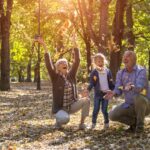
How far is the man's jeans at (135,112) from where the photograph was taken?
956 cm

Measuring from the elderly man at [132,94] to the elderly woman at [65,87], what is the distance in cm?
116

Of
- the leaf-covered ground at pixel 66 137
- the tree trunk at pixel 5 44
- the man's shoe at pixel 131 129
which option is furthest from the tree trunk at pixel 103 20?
the man's shoe at pixel 131 129

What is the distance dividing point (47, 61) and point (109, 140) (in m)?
2.62

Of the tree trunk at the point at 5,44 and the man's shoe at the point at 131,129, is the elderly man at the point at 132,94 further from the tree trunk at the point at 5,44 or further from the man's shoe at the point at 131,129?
the tree trunk at the point at 5,44

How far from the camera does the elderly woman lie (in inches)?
427

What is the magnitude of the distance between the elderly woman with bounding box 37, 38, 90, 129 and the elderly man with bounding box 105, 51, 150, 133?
1159mm

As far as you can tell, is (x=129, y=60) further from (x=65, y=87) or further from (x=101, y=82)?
(x=65, y=87)

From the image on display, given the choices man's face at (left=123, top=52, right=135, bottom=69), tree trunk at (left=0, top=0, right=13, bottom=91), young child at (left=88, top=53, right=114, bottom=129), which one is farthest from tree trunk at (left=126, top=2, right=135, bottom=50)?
man's face at (left=123, top=52, right=135, bottom=69)

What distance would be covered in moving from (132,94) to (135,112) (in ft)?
1.27

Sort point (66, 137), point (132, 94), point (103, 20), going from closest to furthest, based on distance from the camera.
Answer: point (132, 94), point (66, 137), point (103, 20)

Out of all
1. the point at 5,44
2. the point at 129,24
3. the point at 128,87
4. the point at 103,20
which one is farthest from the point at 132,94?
the point at 129,24

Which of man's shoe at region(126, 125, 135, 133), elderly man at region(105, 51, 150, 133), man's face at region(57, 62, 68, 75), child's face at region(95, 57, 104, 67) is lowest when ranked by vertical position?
man's shoe at region(126, 125, 135, 133)

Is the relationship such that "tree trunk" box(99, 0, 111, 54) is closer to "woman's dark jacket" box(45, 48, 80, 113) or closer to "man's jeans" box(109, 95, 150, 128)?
"woman's dark jacket" box(45, 48, 80, 113)

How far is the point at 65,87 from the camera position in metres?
10.8
